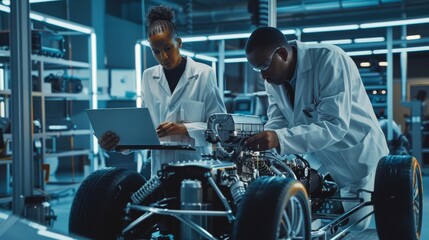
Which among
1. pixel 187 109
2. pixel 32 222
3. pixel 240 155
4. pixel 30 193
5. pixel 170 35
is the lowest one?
pixel 32 222

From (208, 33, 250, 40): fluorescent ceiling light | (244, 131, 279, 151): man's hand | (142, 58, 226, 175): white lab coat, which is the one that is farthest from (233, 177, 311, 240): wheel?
(208, 33, 250, 40): fluorescent ceiling light

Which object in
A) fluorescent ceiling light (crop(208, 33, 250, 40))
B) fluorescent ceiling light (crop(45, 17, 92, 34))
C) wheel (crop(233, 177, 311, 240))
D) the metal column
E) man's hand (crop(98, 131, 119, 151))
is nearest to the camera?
wheel (crop(233, 177, 311, 240))

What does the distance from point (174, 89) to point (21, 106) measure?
835mm

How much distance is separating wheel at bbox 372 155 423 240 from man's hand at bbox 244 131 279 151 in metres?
0.73

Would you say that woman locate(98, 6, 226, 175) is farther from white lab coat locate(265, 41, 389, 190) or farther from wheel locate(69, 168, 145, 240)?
wheel locate(69, 168, 145, 240)

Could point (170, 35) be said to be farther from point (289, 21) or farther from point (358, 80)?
point (289, 21)

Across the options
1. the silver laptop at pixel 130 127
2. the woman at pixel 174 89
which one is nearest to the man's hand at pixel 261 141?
the silver laptop at pixel 130 127

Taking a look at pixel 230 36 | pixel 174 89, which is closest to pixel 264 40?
pixel 174 89

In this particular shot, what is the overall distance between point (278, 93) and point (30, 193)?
1479 mm

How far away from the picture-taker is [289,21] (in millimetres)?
12344

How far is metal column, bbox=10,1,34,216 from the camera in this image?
279cm

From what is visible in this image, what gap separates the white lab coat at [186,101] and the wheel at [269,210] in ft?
→ 3.15

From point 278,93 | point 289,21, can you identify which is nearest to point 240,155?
point 278,93

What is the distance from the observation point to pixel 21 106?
2.78 m
